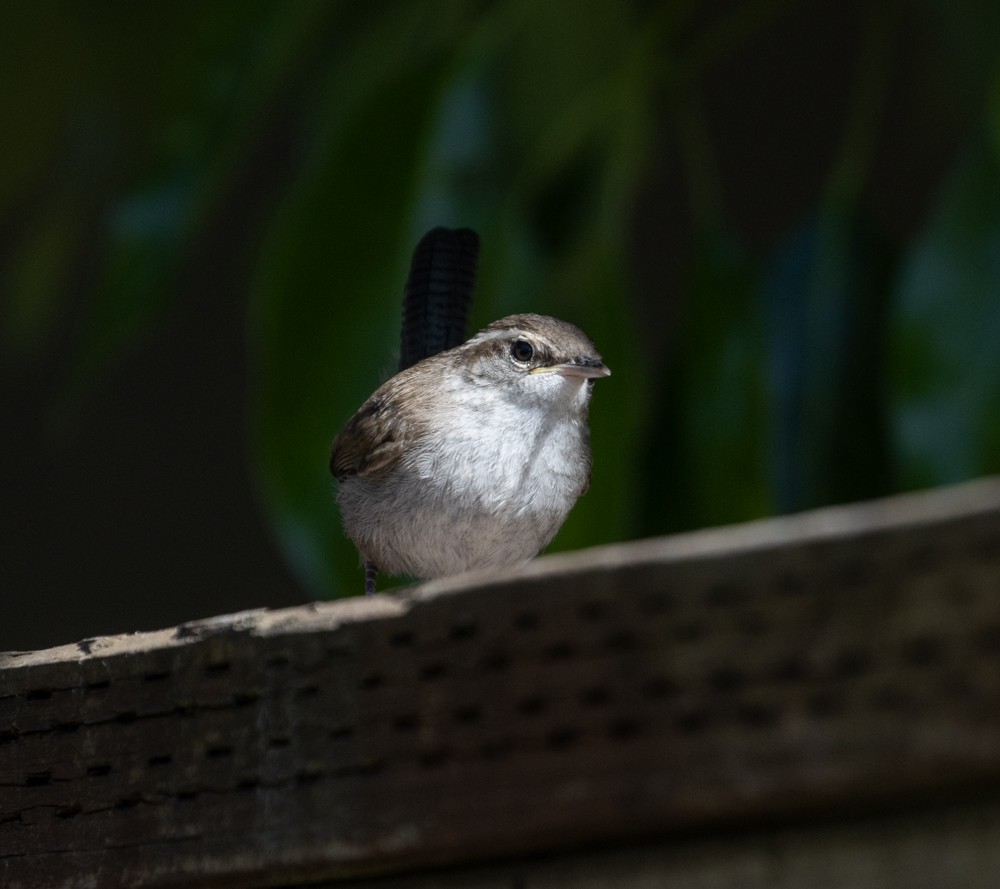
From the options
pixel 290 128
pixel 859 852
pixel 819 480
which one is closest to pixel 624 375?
pixel 819 480

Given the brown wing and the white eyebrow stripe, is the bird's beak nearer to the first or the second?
the white eyebrow stripe

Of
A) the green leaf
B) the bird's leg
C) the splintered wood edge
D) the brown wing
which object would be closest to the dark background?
the green leaf

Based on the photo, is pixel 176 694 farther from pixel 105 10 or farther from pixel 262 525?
pixel 262 525

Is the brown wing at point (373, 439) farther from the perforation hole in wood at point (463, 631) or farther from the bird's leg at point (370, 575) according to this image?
the perforation hole in wood at point (463, 631)

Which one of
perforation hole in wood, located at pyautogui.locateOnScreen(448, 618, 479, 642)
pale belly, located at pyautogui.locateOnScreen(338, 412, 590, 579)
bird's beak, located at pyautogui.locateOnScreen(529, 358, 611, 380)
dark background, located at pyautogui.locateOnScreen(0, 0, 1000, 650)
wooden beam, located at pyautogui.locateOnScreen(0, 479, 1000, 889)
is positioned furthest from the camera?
dark background, located at pyautogui.locateOnScreen(0, 0, 1000, 650)

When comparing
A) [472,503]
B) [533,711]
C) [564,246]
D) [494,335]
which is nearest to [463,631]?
[533,711]

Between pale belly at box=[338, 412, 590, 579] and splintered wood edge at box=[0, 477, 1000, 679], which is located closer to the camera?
splintered wood edge at box=[0, 477, 1000, 679]
